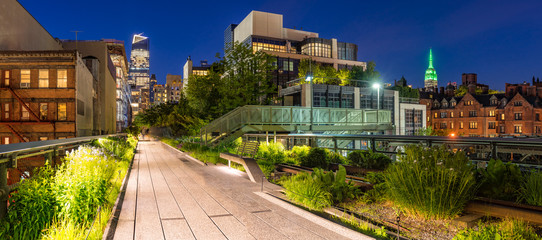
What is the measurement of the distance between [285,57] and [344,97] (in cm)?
3251

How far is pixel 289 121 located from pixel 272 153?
10.8 m

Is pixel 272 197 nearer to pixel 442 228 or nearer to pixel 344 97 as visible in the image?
pixel 442 228

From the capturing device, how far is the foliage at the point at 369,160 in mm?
9783

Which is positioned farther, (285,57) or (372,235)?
(285,57)

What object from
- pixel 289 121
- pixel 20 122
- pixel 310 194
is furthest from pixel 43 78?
pixel 310 194

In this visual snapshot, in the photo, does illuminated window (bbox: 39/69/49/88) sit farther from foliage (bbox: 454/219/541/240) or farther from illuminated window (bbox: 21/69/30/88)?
foliage (bbox: 454/219/541/240)

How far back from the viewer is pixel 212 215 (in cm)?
666

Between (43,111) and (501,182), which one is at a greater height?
(43,111)

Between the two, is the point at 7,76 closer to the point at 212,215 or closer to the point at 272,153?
the point at 272,153

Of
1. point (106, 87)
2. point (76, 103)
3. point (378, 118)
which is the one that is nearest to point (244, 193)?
point (378, 118)

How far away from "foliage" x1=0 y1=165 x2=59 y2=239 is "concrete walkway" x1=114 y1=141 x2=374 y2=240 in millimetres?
1099

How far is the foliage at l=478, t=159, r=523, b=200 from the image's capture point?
219 inches

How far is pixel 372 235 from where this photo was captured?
16.0ft

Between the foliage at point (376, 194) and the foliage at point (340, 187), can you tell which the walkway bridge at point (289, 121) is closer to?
the foliage at point (340, 187)
